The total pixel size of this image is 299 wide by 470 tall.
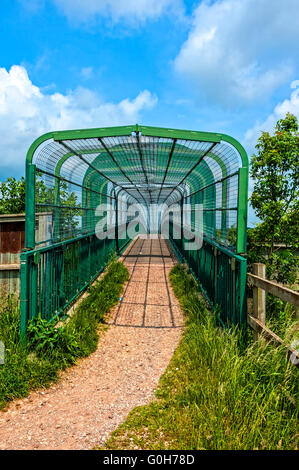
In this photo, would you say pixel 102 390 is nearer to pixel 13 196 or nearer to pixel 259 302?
pixel 259 302

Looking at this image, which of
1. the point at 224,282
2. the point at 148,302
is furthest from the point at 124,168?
the point at 224,282

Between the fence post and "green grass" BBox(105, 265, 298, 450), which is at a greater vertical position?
the fence post

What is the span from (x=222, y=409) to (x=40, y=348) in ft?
7.24

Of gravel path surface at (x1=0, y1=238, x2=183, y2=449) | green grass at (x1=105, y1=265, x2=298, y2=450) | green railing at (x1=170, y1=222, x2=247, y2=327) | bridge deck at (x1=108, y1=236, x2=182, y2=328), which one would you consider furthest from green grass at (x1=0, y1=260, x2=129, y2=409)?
green railing at (x1=170, y1=222, x2=247, y2=327)

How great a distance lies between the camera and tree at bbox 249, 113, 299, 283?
495 centimetres

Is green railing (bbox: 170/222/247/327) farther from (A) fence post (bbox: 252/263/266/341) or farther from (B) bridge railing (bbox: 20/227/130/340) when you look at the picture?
(B) bridge railing (bbox: 20/227/130/340)

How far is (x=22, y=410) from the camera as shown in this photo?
9.46 feet

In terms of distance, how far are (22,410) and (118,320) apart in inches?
93.5

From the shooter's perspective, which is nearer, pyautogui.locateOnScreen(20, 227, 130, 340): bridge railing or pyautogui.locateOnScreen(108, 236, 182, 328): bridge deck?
pyautogui.locateOnScreen(20, 227, 130, 340): bridge railing

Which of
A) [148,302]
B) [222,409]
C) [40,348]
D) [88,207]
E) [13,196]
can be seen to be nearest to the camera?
[222,409]

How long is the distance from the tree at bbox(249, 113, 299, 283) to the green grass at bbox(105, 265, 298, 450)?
2411 mm

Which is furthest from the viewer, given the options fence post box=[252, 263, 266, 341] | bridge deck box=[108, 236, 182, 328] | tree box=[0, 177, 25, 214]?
tree box=[0, 177, 25, 214]

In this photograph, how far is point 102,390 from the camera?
10.5 ft

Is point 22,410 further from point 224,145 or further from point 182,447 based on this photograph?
point 224,145
